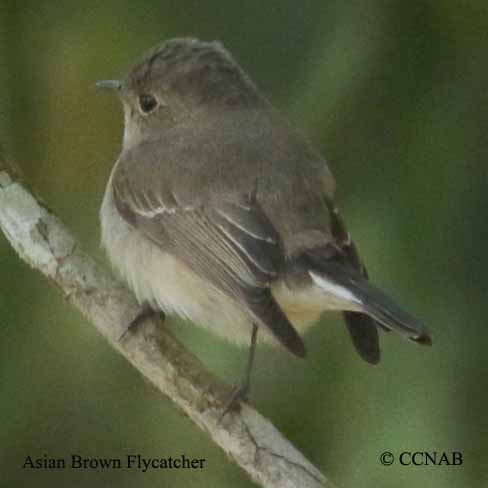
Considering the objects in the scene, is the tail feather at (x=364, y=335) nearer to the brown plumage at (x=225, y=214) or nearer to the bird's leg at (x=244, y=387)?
the brown plumage at (x=225, y=214)

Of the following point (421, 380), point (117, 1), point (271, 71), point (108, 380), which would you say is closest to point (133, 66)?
point (117, 1)

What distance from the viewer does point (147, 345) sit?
403 cm

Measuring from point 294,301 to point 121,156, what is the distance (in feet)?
3.49

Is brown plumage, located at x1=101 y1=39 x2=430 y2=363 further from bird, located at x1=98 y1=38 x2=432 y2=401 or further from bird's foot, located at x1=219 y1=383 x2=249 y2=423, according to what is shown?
bird's foot, located at x1=219 y1=383 x2=249 y2=423

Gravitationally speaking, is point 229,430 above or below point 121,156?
below

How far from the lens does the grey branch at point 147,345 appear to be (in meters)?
3.59

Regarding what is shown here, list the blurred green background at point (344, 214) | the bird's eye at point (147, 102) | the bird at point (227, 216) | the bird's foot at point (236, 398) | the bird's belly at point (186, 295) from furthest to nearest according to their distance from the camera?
the bird's eye at point (147, 102) → the bird's belly at point (186, 295) → the blurred green background at point (344, 214) → the bird at point (227, 216) → the bird's foot at point (236, 398)

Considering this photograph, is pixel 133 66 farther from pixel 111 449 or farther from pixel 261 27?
pixel 111 449

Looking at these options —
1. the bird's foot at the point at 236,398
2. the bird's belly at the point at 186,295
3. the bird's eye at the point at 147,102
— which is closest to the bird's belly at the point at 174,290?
the bird's belly at the point at 186,295

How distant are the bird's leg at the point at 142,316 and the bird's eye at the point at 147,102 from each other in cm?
80

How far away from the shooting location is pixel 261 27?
4.49 meters

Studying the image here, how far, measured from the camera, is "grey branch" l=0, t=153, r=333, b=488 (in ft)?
11.8

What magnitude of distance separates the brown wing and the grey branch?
226 millimetres

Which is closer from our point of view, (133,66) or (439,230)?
(439,230)
